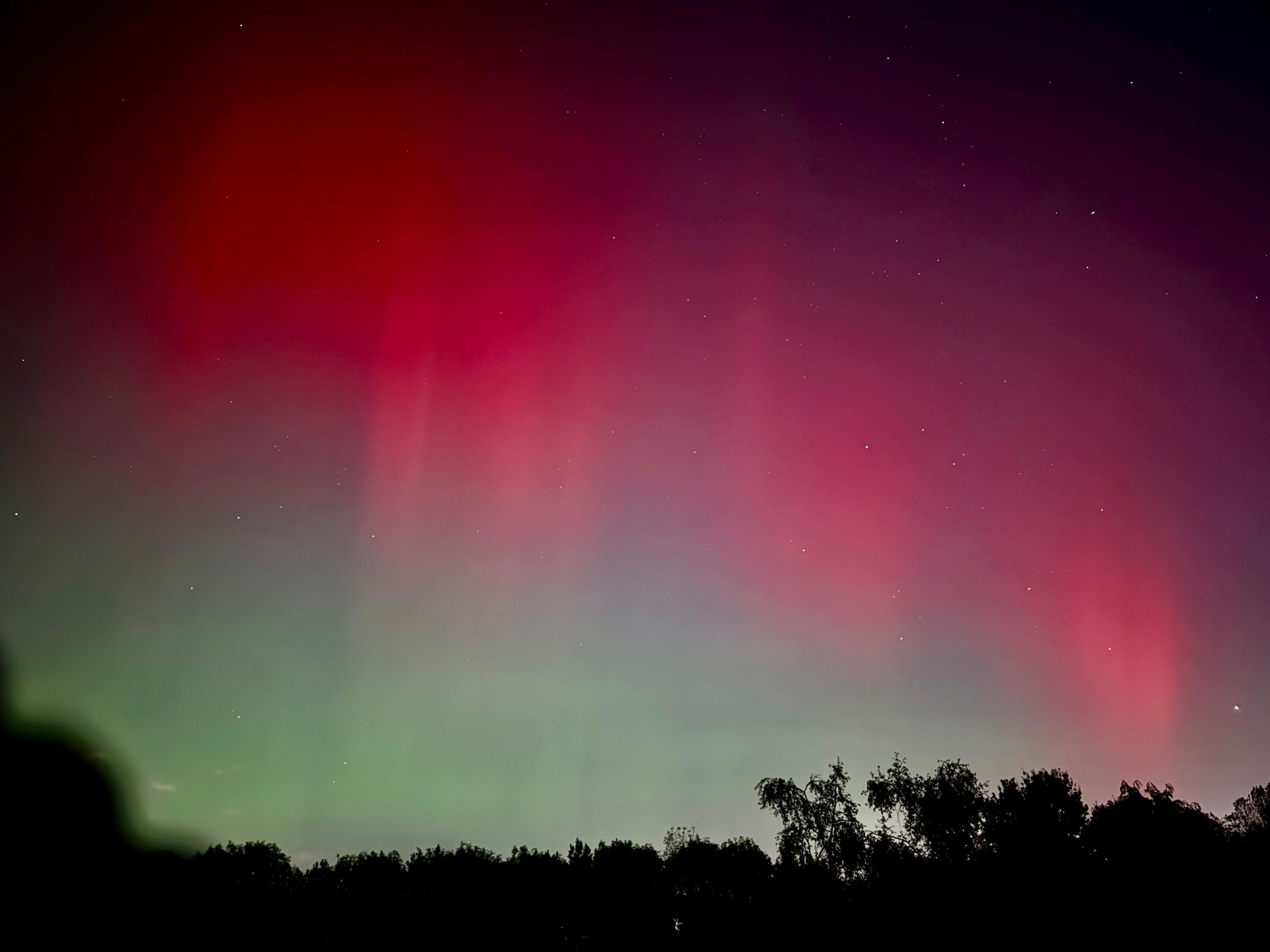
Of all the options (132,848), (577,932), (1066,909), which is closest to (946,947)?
(1066,909)

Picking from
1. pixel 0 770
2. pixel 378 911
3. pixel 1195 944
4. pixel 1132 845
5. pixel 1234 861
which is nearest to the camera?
pixel 0 770

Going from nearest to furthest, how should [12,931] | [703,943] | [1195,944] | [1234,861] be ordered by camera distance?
[12,931]
[1195,944]
[1234,861]
[703,943]

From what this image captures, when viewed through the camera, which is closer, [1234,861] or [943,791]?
[1234,861]

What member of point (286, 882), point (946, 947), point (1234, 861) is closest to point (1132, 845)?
point (1234, 861)

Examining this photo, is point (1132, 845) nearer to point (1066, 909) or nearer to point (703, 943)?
point (1066, 909)

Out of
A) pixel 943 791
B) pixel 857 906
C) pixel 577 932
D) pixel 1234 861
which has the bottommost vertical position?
pixel 577 932

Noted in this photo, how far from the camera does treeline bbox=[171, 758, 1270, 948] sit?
173 ft

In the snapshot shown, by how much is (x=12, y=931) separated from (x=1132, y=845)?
7289 centimetres

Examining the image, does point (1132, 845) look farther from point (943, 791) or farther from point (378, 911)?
point (378, 911)

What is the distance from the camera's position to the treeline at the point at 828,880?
173 feet

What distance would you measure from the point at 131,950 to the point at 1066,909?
65.1 metres

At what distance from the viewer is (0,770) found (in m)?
21.9

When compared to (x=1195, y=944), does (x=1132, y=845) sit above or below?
above

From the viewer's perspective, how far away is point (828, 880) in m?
67.2
